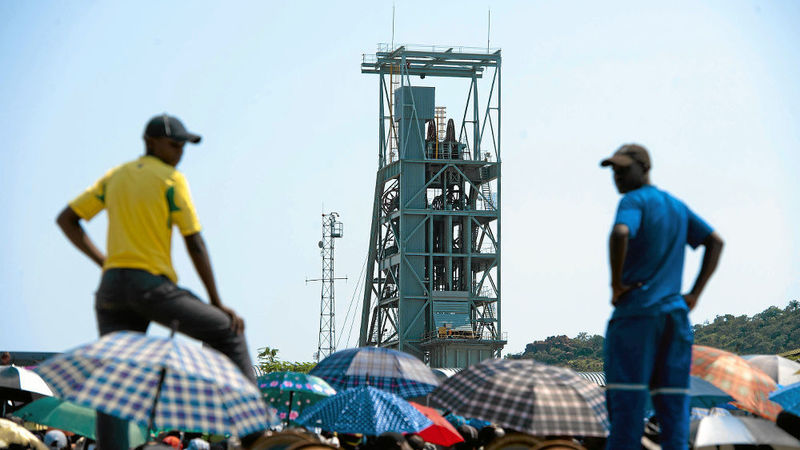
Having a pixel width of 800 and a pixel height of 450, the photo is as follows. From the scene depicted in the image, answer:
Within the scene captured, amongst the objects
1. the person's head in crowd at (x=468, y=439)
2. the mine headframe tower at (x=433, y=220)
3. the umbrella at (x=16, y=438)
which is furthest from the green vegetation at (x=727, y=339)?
the umbrella at (x=16, y=438)

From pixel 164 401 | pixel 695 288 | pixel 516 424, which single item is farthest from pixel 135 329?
pixel 516 424

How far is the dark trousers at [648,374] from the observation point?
750 centimetres

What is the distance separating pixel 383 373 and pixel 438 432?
1262 millimetres

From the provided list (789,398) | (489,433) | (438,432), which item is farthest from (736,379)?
(438,432)

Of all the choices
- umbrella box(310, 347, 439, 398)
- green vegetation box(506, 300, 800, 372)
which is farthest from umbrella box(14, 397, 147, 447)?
green vegetation box(506, 300, 800, 372)

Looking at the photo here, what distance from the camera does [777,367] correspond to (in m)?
19.7

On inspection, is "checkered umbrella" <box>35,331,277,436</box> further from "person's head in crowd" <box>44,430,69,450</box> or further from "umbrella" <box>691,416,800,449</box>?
"person's head in crowd" <box>44,430,69,450</box>

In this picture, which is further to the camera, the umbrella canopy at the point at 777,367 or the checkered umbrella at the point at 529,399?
the umbrella canopy at the point at 777,367

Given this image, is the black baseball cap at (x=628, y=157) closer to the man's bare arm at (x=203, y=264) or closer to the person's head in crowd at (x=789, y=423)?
the man's bare arm at (x=203, y=264)

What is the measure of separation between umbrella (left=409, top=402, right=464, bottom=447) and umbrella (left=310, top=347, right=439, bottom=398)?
31 centimetres

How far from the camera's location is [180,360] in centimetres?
669

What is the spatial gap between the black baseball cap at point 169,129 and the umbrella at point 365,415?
26.0 feet

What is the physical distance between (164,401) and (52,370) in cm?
68

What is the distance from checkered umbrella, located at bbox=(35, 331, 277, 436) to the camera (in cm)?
664
